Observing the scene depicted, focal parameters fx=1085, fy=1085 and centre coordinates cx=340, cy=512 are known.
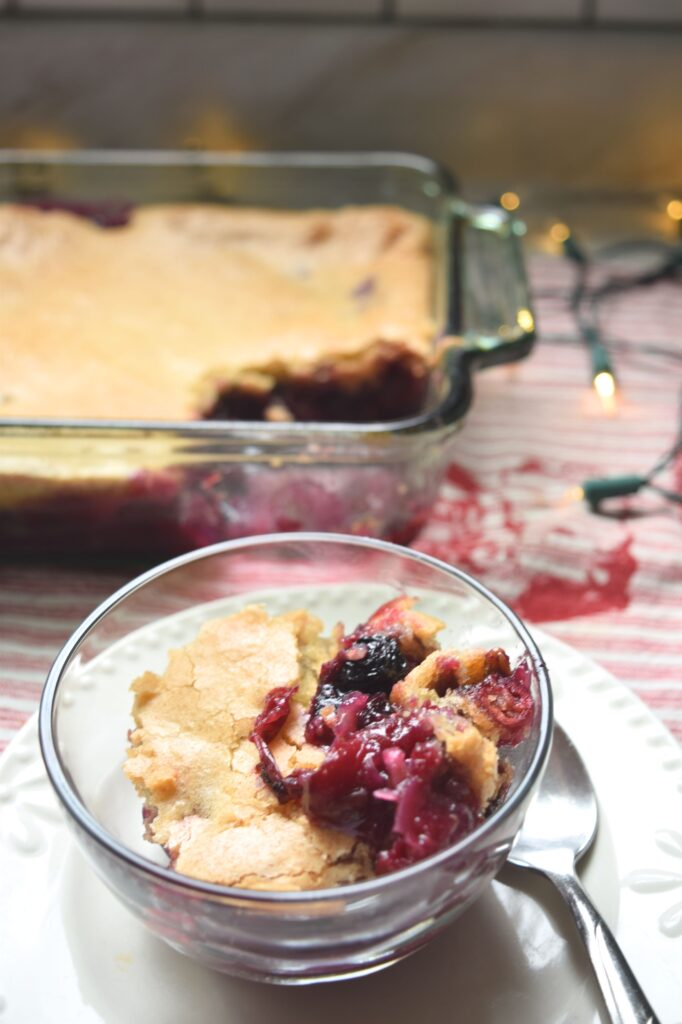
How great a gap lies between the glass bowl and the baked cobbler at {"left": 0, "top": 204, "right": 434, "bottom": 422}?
0.40m

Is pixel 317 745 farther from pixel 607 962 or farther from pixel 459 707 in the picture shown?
pixel 607 962

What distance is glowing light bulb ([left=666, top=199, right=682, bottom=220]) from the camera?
190cm

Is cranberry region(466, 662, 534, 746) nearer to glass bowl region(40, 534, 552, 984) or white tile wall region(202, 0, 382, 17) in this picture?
glass bowl region(40, 534, 552, 984)

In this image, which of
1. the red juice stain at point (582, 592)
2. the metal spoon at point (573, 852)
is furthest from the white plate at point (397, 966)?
the red juice stain at point (582, 592)

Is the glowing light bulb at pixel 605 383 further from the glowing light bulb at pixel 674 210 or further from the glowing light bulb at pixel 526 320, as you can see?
the glowing light bulb at pixel 674 210

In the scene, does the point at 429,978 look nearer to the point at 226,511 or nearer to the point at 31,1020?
the point at 31,1020

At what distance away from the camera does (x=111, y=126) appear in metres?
1.94

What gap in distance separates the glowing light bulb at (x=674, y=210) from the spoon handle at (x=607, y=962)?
1.45m

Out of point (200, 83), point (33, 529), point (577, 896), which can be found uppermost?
point (200, 83)

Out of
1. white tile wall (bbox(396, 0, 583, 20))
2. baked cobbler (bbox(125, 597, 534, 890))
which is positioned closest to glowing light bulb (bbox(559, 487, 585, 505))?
baked cobbler (bbox(125, 597, 534, 890))

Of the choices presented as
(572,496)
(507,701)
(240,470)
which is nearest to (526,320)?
(572,496)

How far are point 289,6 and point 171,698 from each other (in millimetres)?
1399

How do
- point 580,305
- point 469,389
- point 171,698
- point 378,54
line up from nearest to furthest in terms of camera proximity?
point 171,698
point 469,389
point 580,305
point 378,54

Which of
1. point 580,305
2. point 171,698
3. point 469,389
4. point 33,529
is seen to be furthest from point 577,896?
point 580,305
